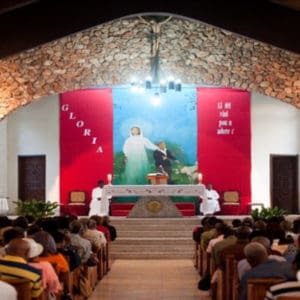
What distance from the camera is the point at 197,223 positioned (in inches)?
623

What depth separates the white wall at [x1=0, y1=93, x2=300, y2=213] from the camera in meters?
19.0

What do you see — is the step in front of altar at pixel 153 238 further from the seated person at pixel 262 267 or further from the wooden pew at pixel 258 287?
the wooden pew at pixel 258 287

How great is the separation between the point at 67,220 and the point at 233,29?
18.9 feet

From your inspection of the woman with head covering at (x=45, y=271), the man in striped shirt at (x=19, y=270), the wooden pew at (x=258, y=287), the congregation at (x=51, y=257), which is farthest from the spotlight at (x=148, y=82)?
the wooden pew at (x=258, y=287)

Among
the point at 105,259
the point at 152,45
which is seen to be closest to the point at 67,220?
the point at 105,259

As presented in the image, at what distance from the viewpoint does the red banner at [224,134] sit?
62.1ft

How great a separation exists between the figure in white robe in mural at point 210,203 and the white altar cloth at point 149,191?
45 cm

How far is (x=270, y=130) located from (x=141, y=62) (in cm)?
425

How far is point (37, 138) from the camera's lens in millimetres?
19391

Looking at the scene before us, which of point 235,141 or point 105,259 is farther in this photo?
point 235,141

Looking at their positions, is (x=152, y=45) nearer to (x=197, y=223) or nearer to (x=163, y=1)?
(x=163, y=1)

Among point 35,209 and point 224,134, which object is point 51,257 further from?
point 224,134

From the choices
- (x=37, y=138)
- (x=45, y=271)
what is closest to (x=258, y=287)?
(x=45, y=271)

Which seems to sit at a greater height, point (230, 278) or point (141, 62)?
point (141, 62)
